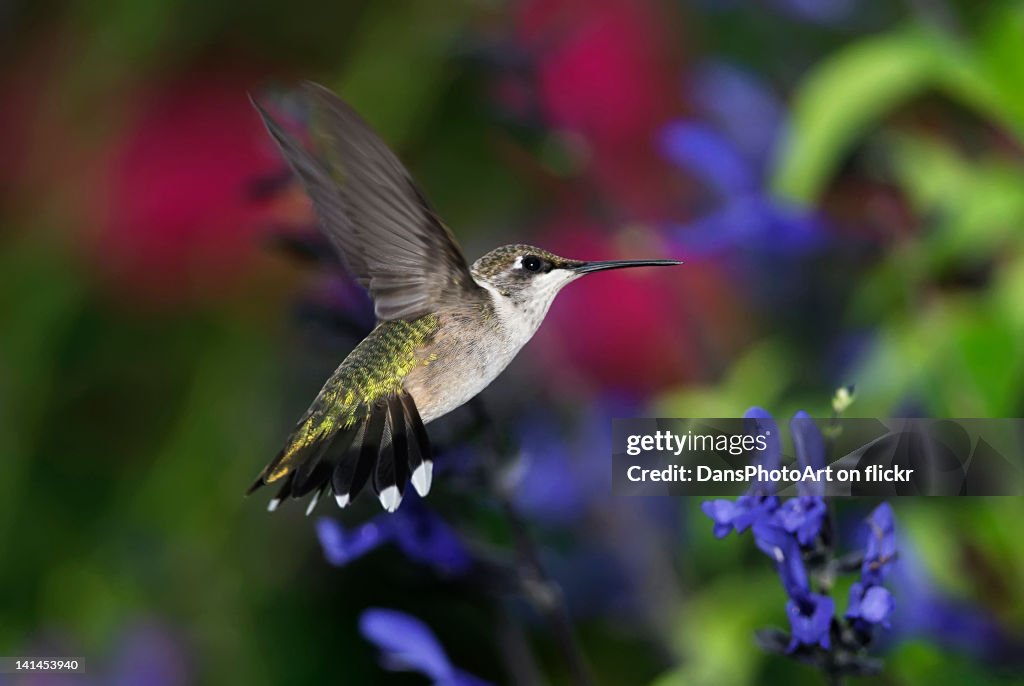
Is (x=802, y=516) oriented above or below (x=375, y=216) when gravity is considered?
below

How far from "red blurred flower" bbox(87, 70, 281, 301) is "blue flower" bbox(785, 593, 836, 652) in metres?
1.74

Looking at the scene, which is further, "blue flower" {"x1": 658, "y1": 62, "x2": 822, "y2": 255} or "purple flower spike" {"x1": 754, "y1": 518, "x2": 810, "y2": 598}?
"blue flower" {"x1": 658, "y1": 62, "x2": 822, "y2": 255}

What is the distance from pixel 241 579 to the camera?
1.73 m

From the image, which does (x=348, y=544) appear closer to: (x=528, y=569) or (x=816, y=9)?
(x=528, y=569)

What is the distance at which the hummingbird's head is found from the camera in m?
0.73

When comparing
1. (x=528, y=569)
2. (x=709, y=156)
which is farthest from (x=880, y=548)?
(x=709, y=156)

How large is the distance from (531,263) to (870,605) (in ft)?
0.99

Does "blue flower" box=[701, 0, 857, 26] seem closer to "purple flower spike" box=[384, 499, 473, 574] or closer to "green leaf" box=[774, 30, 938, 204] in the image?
"green leaf" box=[774, 30, 938, 204]

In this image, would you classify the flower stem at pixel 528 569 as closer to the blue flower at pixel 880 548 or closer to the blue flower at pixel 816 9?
the blue flower at pixel 880 548

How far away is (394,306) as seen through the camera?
2.57 feet

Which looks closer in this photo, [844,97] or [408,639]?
[408,639]

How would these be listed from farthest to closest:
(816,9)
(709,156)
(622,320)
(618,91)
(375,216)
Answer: (618,91)
(622,320)
(816,9)
(709,156)
(375,216)

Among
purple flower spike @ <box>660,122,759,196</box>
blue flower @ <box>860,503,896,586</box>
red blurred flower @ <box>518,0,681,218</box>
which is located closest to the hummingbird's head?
blue flower @ <box>860,503,896,586</box>

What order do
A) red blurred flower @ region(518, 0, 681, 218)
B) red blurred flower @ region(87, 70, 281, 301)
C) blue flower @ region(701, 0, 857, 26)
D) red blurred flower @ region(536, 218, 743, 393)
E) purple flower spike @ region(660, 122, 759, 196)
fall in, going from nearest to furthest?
purple flower spike @ region(660, 122, 759, 196) < blue flower @ region(701, 0, 857, 26) < red blurred flower @ region(536, 218, 743, 393) < red blurred flower @ region(518, 0, 681, 218) < red blurred flower @ region(87, 70, 281, 301)
